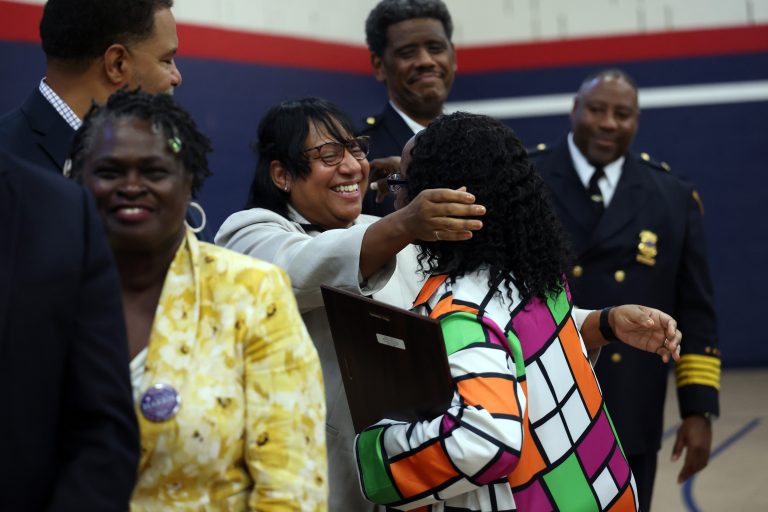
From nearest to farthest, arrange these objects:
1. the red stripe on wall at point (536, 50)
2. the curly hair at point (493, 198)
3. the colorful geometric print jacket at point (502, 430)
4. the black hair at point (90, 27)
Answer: the colorful geometric print jacket at point (502, 430), the curly hair at point (493, 198), the black hair at point (90, 27), the red stripe on wall at point (536, 50)

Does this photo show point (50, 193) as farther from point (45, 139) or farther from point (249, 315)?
point (45, 139)

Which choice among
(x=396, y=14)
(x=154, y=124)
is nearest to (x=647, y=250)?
(x=396, y=14)

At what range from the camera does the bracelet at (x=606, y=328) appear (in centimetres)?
250

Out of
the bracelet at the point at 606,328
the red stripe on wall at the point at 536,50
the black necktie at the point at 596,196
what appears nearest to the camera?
the bracelet at the point at 606,328

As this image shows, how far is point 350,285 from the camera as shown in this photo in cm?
237

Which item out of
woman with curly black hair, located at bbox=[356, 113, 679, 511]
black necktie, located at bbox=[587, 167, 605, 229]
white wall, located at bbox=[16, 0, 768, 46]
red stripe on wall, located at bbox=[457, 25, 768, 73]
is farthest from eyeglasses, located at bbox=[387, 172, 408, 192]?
red stripe on wall, located at bbox=[457, 25, 768, 73]

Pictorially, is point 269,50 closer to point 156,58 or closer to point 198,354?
point 156,58

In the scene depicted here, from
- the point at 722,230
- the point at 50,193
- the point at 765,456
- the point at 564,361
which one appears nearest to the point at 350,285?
the point at 564,361

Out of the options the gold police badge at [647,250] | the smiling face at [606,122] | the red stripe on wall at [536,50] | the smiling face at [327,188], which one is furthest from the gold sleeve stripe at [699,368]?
the red stripe on wall at [536,50]

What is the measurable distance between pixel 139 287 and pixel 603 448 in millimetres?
926

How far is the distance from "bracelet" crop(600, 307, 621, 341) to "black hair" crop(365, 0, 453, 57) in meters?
1.63

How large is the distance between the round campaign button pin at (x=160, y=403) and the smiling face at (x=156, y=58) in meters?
1.06

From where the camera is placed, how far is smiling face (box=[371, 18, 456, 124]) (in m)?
3.68

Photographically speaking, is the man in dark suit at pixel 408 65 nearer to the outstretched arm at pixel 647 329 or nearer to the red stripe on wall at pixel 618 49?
the outstretched arm at pixel 647 329
